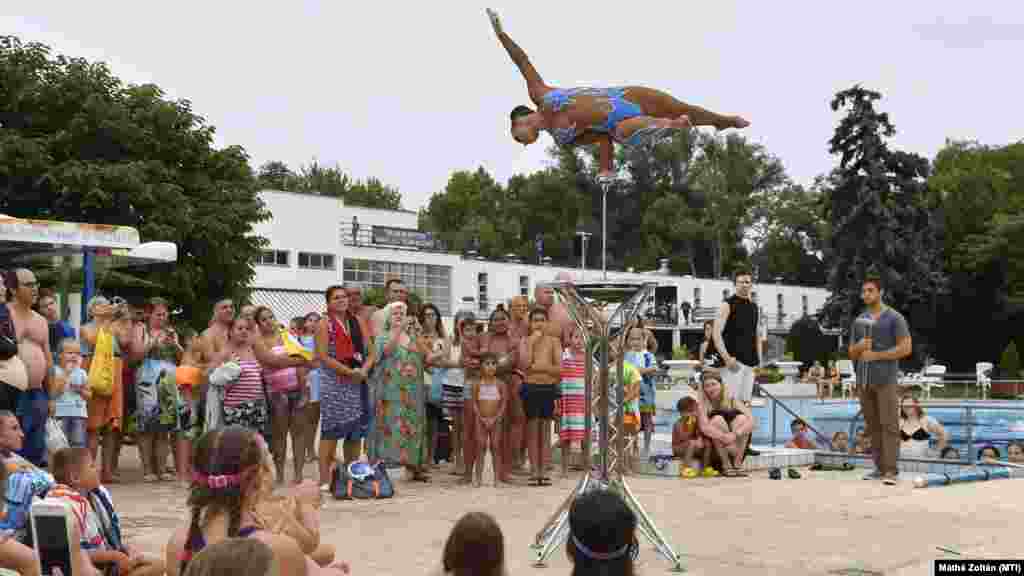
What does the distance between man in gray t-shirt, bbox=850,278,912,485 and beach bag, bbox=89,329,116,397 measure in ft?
22.0

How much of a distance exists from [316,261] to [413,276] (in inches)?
188

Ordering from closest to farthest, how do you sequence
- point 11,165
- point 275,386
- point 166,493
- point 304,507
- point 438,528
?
point 304,507, point 438,528, point 166,493, point 275,386, point 11,165

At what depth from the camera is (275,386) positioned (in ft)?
33.9

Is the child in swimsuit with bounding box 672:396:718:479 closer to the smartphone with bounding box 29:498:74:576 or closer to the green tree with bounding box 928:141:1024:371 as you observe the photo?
the smartphone with bounding box 29:498:74:576

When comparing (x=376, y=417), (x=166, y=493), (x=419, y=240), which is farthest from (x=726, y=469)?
(x=419, y=240)

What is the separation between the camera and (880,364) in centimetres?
1071

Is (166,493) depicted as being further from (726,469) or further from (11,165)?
(11,165)

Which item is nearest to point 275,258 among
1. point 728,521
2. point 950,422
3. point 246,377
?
point 950,422

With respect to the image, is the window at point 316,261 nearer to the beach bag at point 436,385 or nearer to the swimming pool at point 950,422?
the swimming pool at point 950,422

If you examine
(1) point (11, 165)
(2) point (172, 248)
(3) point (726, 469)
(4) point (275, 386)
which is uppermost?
(1) point (11, 165)

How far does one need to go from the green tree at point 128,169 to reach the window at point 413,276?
21.6m

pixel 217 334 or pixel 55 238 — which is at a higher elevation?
pixel 55 238

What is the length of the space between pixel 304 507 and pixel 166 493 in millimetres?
5402

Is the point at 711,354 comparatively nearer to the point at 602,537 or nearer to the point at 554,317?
the point at 554,317
